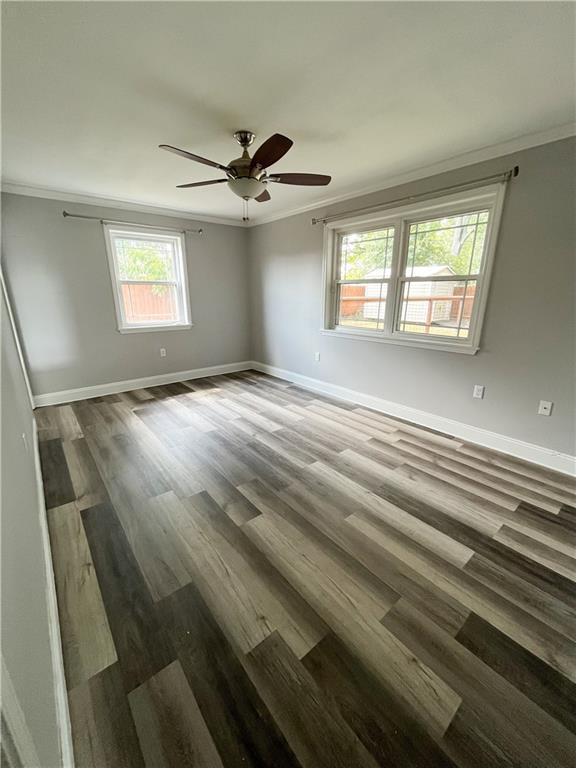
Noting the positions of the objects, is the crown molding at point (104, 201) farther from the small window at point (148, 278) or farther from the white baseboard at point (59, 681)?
the white baseboard at point (59, 681)

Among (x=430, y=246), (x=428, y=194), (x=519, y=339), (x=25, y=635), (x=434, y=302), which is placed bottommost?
(x=25, y=635)

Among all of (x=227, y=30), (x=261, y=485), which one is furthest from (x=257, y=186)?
(x=261, y=485)

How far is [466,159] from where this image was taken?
2568 millimetres

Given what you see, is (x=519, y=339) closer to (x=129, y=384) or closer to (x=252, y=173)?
(x=252, y=173)

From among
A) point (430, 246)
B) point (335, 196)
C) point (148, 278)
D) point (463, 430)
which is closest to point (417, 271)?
point (430, 246)

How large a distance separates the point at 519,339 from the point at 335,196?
254cm

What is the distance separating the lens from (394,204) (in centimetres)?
310

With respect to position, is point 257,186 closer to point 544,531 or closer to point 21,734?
point 21,734

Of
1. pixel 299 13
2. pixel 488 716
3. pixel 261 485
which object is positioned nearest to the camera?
pixel 488 716

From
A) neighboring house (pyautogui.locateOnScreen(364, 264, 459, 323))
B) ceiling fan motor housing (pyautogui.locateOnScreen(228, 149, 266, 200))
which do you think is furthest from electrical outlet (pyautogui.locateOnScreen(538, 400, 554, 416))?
ceiling fan motor housing (pyautogui.locateOnScreen(228, 149, 266, 200))

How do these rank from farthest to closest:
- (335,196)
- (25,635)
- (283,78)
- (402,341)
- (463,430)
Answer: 1. (335,196)
2. (402,341)
3. (463,430)
4. (283,78)
5. (25,635)

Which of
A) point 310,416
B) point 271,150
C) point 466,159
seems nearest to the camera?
point 271,150

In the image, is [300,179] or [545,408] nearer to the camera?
[300,179]

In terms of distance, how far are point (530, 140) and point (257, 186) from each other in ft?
6.68
